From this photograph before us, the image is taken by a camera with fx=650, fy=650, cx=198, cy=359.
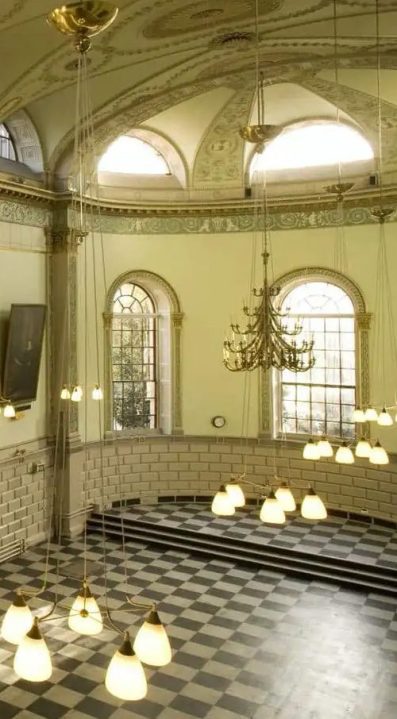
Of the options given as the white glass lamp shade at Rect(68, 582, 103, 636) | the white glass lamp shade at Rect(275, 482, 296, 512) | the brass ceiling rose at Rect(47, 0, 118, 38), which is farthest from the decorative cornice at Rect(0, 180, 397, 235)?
the white glass lamp shade at Rect(68, 582, 103, 636)

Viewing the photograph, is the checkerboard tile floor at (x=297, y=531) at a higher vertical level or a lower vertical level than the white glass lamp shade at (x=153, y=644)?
lower

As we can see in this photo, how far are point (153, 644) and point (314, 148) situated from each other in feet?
42.3

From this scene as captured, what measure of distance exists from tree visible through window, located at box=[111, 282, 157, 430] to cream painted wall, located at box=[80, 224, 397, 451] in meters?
0.72

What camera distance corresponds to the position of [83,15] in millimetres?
4199

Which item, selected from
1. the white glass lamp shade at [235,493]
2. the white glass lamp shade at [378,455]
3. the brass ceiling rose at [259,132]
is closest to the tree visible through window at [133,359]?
the white glass lamp shade at [378,455]

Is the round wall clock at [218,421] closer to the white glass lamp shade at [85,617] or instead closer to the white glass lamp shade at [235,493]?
the white glass lamp shade at [235,493]

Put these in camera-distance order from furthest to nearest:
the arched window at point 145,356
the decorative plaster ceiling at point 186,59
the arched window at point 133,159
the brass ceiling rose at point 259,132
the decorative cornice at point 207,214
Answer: the arched window at point 145,356
the arched window at point 133,159
the decorative cornice at point 207,214
the decorative plaster ceiling at point 186,59
the brass ceiling rose at point 259,132

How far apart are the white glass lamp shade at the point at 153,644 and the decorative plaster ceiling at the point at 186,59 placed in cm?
700

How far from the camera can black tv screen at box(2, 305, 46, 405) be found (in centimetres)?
1202

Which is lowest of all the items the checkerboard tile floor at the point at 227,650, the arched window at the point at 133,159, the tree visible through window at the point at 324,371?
the checkerboard tile floor at the point at 227,650

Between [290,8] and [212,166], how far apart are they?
6773 millimetres

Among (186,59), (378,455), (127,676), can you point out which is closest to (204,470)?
(378,455)

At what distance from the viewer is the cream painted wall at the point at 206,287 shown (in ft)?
48.2

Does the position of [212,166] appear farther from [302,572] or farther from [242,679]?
[242,679]
